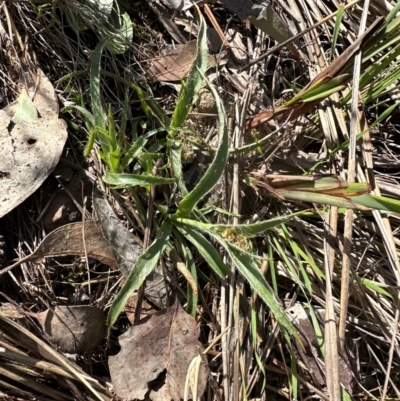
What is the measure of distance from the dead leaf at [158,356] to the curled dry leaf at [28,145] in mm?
490

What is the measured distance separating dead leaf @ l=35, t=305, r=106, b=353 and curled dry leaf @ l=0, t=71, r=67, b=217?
311 mm

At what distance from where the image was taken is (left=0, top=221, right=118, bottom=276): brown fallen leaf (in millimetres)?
1512

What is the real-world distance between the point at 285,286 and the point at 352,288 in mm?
188

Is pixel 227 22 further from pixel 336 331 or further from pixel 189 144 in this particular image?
pixel 336 331

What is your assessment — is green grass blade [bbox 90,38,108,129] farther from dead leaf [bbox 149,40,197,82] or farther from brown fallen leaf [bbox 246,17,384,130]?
brown fallen leaf [bbox 246,17,384,130]

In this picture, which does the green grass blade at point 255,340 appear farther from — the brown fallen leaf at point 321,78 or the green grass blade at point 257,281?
the brown fallen leaf at point 321,78

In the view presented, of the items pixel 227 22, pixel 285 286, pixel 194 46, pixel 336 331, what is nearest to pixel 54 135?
pixel 194 46

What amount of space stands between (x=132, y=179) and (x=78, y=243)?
25cm

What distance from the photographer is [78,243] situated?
1532 mm

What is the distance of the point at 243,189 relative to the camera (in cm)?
161

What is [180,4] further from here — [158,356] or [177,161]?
[158,356]

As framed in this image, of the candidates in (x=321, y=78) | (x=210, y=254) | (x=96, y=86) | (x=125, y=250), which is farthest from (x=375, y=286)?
(x=96, y=86)

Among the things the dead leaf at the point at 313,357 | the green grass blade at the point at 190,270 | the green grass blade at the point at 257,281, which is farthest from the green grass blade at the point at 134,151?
the dead leaf at the point at 313,357

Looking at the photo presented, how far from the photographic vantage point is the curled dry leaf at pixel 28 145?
5.04ft
